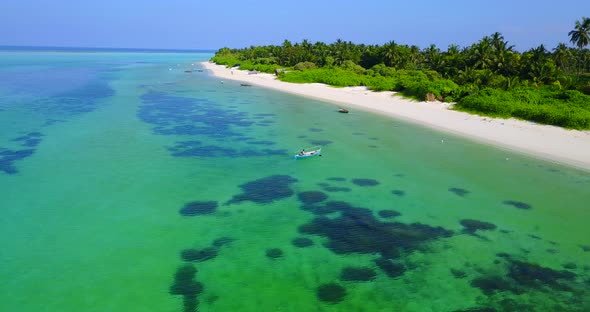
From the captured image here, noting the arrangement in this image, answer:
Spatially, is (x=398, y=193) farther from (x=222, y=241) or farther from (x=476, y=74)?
(x=476, y=74)

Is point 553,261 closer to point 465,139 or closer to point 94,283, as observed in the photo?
point 94,283

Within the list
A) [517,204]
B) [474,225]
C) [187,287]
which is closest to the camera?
[187,287]

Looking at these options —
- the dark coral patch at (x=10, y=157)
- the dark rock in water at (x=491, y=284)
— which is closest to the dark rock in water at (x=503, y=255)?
the dark rock in water at (x=491, y=284)

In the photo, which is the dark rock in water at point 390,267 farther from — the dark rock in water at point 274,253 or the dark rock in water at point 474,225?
the dark rock in water at point 474,225

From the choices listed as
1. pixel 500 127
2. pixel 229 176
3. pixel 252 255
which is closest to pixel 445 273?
pixel 252 255

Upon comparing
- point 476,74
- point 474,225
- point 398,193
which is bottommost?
point 474,225

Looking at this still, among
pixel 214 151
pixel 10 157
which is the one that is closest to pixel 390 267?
pixel 214 151
